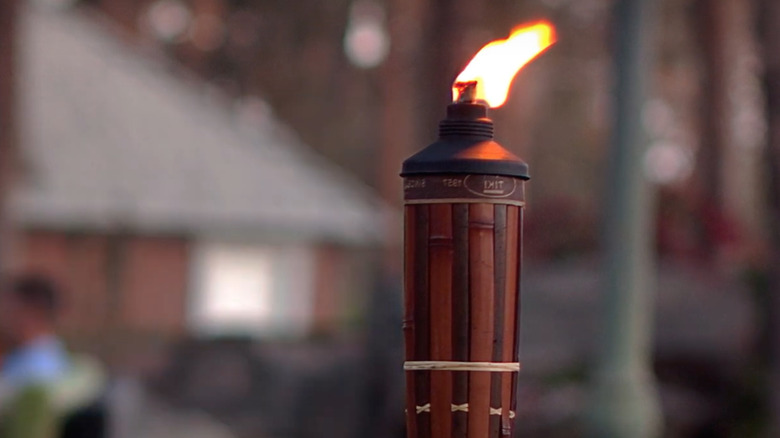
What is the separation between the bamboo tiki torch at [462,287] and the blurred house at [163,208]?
2295 cm

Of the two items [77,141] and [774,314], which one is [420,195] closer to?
[774,314]

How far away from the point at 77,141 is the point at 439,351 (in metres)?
25.9

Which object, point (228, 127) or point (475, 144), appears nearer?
point (475, 144)

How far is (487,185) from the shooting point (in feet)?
8.30

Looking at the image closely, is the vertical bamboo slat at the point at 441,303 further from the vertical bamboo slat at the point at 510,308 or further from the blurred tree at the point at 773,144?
the blurred tree at the point at 773,144


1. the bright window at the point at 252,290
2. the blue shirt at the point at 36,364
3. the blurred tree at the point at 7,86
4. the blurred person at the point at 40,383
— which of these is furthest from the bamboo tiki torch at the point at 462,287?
the bright window at the point at 252,290

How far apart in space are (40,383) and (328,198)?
2412cm

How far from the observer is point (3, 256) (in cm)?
1270

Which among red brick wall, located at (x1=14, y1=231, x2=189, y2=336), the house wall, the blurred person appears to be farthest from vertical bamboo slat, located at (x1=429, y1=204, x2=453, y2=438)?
red brick wall, located at (x1=14, y1=231, x2=189, y2=336)

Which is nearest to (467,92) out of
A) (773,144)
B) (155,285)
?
(773,144)

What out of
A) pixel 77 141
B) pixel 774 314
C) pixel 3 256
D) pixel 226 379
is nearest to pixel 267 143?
pixel 77 141

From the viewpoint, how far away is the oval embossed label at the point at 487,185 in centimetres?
253

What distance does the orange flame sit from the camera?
2736 mm

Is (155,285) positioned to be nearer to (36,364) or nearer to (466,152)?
(36,364)
